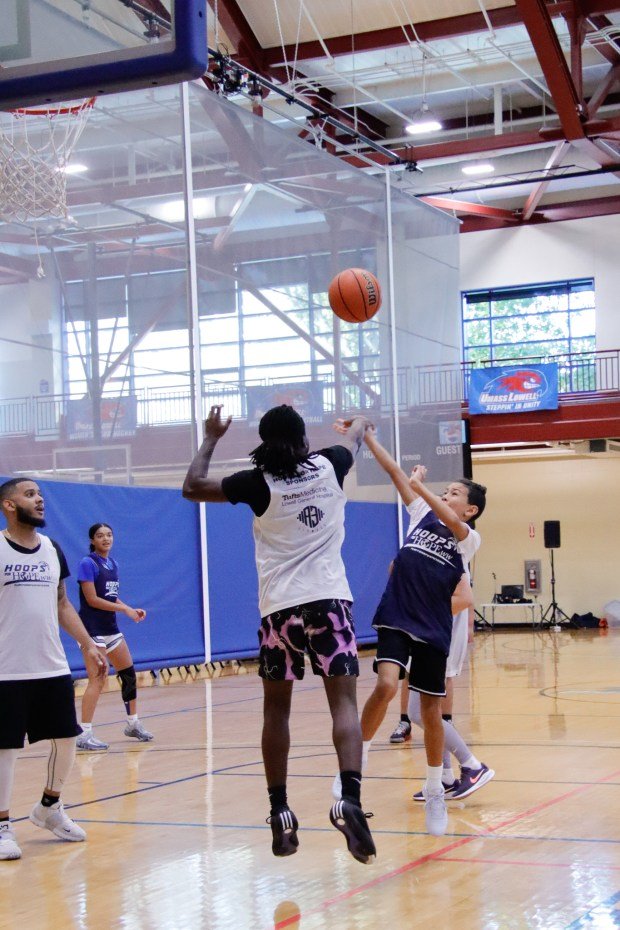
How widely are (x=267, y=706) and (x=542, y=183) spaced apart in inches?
876

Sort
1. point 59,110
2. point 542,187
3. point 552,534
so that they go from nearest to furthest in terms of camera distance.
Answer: point 59,110, point 552,534, point 542,187

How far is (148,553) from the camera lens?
1336 centimetres

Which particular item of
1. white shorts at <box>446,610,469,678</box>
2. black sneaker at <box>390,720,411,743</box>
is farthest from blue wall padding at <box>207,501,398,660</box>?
white shorts at <box>446,610,469,678</box>

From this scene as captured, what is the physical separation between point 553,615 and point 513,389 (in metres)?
5.44

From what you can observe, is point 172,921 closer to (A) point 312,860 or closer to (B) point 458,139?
(A) point 312,860

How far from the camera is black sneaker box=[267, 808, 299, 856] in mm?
4082

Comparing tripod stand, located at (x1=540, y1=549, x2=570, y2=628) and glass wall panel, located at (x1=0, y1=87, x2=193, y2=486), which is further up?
glass wall panel, located at (x1=0, y1=87, x2=193, y2=486)

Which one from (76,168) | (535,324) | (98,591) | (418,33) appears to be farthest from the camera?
(535,324)

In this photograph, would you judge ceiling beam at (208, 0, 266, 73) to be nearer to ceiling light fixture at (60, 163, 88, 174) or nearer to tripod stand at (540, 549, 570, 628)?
ceiling light fixture at (60, 163, 88, 174)

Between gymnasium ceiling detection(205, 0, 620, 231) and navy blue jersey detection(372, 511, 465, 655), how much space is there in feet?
35.9

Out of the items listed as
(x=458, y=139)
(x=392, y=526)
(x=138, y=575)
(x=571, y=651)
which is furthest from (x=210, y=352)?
(x=458, y=139)

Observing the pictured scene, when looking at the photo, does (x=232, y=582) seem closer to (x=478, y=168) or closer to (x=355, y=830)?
(x=355, y=830)

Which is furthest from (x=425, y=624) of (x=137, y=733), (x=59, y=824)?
(x=137, y=733)

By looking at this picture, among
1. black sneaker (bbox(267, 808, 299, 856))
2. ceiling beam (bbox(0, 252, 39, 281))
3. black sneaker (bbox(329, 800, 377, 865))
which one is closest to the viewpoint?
black sneaker (bbox(329, 800, 377, 865))
